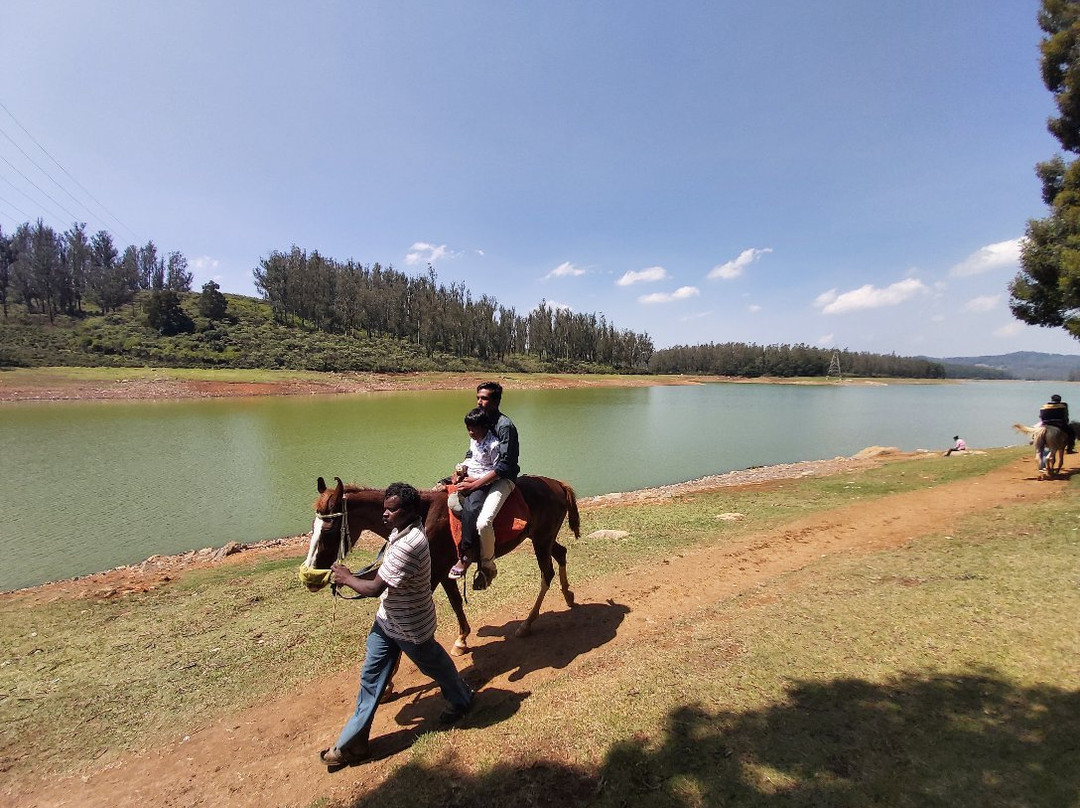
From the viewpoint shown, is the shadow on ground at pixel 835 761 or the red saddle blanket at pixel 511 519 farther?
the red saddle blanket at pixel 511 519

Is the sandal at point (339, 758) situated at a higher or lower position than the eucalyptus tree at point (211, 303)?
lower

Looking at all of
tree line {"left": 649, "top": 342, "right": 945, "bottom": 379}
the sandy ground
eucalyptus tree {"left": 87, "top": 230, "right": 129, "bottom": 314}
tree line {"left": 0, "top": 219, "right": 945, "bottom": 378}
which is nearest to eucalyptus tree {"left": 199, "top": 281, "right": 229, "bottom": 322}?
tree line {"left": 0, "top": 219, "right": 945, "bottom": 378}

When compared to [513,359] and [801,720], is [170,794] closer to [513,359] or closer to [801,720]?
[801,720]

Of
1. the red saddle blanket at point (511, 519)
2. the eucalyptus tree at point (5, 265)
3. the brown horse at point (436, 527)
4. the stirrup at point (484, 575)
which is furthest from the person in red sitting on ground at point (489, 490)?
the eucalyptus tree at point (5, 265)

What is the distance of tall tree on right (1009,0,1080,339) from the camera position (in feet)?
36.5

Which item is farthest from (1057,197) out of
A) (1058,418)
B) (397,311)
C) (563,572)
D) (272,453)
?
(397,311)

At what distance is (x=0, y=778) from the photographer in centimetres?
387

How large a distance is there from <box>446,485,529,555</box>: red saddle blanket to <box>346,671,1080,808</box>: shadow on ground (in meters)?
2.32

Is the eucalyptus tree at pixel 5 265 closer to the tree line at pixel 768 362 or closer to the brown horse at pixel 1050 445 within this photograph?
the brown horse at pixel 1050 445

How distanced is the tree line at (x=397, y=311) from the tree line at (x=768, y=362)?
1883 inches

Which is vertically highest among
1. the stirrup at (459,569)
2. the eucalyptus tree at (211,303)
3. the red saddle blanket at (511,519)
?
the eucalyptus tree at (211,303)

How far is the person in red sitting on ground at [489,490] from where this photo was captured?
200 inches

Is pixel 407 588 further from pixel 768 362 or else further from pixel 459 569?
pixel 768 362

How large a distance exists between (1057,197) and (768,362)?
136769 millimetres
